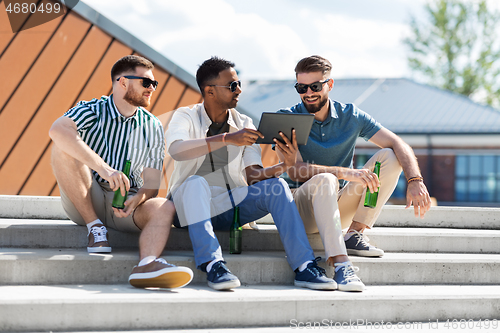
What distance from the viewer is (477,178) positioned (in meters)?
19.3

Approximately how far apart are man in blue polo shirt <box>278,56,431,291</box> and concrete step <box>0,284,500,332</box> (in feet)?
0.78

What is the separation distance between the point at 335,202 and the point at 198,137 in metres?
0.98

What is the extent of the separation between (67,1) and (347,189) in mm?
3324

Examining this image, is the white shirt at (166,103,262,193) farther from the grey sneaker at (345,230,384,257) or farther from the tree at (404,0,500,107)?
the tree at (404,0,500,107)

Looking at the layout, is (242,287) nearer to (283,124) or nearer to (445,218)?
(283,124)

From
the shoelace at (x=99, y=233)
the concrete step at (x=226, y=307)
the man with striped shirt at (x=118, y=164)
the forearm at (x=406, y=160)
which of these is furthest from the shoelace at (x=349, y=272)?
the shoelace at (x=99, y=233)

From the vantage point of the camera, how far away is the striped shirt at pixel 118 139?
2.86 m

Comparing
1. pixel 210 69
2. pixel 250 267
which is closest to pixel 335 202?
pixel 250 267

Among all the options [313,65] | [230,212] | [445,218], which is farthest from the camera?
[445,218]

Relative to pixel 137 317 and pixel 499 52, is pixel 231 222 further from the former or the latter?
pixel 499 52

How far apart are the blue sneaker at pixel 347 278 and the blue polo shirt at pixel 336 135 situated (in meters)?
0.80

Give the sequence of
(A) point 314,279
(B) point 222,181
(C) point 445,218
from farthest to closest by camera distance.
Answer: (C) point 445,218
(B) point 222,181
(A) point 314,279

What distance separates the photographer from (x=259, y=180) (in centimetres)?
302

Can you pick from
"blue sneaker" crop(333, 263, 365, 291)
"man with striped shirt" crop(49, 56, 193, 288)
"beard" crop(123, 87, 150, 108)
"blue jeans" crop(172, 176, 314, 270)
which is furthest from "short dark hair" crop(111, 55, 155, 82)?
"blue sneaker" crop(333, 263, 365, 291)
